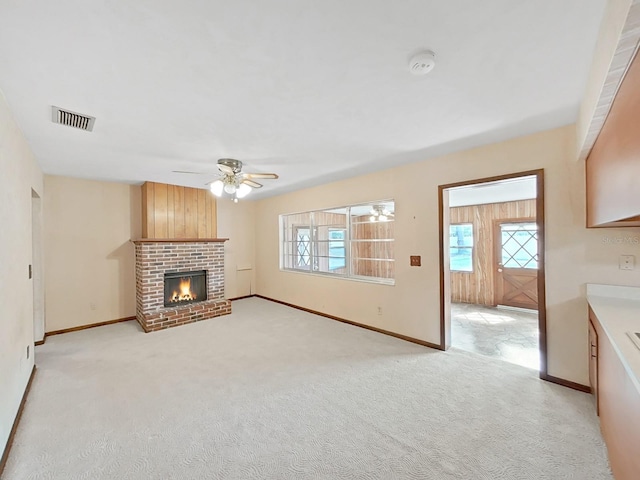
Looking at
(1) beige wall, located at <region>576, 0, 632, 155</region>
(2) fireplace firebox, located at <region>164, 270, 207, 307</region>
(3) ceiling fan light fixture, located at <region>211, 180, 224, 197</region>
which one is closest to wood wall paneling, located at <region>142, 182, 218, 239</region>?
(2) fireplace firebox, located at <region>164, 270, 207, 307</region>

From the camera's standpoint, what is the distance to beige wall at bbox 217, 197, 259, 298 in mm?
6039

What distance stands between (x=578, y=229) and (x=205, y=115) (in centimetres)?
330

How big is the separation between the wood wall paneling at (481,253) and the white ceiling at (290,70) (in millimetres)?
3652

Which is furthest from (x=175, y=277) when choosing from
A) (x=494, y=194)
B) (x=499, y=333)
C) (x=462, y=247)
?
(x=462, y=247)

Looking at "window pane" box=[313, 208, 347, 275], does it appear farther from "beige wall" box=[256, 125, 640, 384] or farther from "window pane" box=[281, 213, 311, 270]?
"beige wall" box=[256, 125, 640, 384]

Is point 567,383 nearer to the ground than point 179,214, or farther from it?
nearer to the ground

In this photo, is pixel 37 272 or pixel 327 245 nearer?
pixel 37 272

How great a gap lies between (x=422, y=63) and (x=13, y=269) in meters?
3.18

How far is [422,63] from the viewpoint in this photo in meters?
1.51

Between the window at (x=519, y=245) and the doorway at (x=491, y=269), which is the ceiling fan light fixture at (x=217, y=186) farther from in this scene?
the window at (x=519, y=245)

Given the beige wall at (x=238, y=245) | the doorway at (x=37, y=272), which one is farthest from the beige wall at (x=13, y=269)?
the beige wall at (x=238, y=245)

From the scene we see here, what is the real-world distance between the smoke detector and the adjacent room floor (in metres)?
3.08

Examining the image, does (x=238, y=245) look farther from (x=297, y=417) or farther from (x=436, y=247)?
(x=297, y=417)

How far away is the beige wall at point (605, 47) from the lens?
3.24 ft
